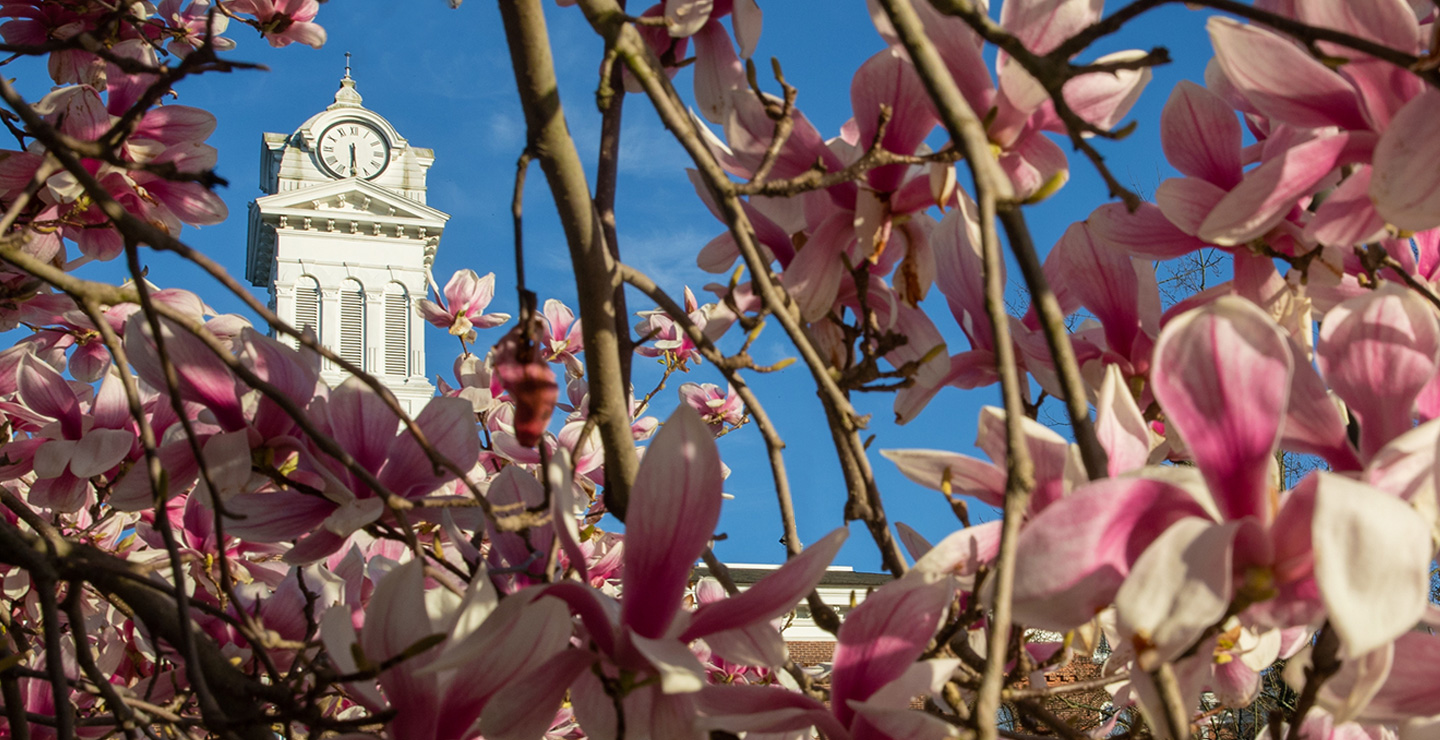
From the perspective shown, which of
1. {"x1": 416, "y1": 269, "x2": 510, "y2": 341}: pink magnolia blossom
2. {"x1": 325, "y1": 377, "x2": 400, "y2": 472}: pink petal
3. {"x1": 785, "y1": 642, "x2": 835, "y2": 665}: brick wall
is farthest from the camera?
{"x1": 785, "y1": 642, "x2": 835, "y2": 665}: brick wall

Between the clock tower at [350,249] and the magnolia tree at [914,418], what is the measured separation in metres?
24.0

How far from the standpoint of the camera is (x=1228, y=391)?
1.61 ft

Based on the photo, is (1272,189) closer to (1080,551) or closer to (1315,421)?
(1315,421)

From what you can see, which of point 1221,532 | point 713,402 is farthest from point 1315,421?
point 713,402

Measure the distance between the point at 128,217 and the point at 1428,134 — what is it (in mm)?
878

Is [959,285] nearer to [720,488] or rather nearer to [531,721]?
[720,488]

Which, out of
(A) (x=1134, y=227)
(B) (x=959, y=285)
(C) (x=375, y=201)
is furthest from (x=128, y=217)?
(C) (x=375, y=201)

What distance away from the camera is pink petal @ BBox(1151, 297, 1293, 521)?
1.58 ft

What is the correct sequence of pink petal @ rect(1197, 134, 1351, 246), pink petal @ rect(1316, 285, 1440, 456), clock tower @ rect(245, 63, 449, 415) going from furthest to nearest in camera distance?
clock tower @ rect(245, 63, 449, 415)
pink petal @ rect(1197, 134, 1351, 246)
pink petal @ rect(1316, 285, 1440, 456)

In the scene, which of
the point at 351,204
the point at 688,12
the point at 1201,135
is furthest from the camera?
the point at 351,204

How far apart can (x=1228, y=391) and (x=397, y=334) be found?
1020 inches

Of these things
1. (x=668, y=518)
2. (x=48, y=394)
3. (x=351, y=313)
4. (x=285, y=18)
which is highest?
(x=351, y=313)

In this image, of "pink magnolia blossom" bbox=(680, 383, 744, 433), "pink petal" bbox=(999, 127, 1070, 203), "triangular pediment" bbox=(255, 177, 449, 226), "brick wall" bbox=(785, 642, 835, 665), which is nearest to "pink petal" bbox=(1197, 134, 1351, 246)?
"pink petal" bbox=(999, 127, 1070, 203)

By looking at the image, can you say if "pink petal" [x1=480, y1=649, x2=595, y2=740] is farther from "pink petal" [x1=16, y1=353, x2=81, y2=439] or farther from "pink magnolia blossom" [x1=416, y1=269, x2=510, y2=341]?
"pink magnolia blossom" [x1=416, y1=269, x2=510, y2=341]
